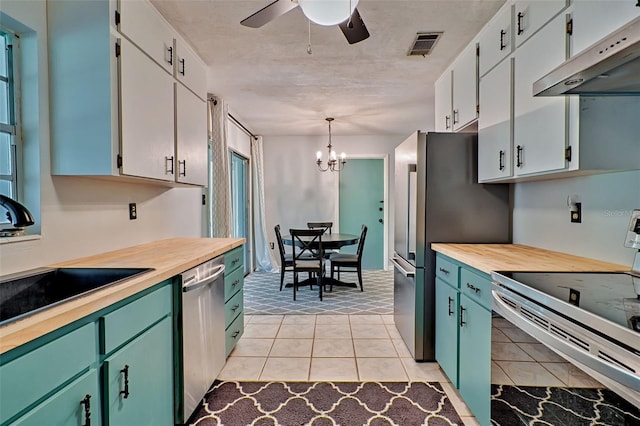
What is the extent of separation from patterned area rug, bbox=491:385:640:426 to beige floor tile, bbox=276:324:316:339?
174 cm

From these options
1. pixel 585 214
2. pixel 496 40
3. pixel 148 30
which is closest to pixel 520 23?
pixel 496 40

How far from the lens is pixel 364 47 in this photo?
2.51 meters

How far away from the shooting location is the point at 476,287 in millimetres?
1648

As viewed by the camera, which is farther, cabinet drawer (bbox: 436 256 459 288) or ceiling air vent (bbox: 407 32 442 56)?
ceiling air vent (bbox: 407 32 442 56)

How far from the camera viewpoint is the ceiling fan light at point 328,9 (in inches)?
55.3

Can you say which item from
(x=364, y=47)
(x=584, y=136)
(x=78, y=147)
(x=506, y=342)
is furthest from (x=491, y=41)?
(x=78, y=147)

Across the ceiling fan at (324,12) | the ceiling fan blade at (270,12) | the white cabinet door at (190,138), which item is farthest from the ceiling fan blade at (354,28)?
the white cabinet door at (190,138)

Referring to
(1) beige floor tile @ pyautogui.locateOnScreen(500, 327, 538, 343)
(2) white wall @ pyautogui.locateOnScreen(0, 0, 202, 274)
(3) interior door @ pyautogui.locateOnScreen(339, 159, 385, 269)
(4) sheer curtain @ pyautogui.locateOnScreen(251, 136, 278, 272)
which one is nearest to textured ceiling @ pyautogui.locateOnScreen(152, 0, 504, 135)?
(2) white wall @ pyautogui.locateOnScreen(0, 0, 202, 274)

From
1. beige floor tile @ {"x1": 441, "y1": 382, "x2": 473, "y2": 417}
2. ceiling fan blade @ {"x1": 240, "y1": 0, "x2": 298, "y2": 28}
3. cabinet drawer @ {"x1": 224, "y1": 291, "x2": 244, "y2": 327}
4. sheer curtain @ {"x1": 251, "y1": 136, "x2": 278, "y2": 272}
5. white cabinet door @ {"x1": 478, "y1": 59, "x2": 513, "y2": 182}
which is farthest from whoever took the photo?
sheer curtain @ {"x1": 251, "y1": 136, "x2": 278, "y2": 272}

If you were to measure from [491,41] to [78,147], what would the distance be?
8.32 ft

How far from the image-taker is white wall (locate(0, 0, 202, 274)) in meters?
1.45

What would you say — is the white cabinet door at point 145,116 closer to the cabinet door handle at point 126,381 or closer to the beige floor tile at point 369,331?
the cabinet door handle at point 126,381

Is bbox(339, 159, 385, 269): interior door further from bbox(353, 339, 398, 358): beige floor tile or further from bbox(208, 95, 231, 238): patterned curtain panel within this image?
bbox(353, 339, 398, 358): beige floor tile

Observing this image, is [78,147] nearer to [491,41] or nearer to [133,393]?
[133,393]
